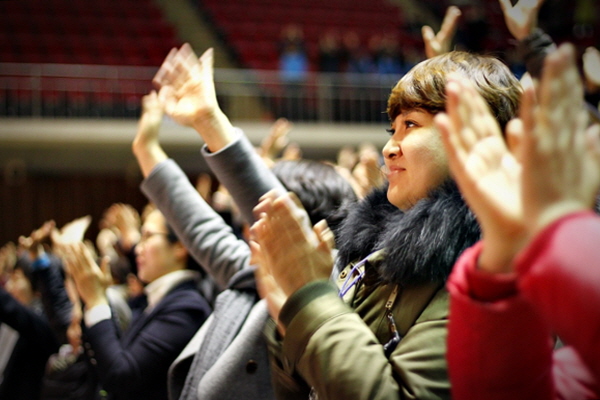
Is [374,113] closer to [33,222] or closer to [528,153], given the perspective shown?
[33,222]

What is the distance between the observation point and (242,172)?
146cm

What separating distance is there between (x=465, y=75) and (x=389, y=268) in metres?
0.32

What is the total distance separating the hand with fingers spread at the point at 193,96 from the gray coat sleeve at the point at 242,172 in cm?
3

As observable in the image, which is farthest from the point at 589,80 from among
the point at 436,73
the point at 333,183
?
the point at 436,73

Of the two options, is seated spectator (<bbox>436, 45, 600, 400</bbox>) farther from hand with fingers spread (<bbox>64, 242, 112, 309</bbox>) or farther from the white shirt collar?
the white shirt collar

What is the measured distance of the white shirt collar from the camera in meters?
2.10

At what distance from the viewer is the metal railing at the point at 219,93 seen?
6961 mm

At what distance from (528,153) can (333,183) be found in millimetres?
1155

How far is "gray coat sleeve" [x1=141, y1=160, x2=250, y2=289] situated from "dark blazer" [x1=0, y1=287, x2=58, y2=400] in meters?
1.20

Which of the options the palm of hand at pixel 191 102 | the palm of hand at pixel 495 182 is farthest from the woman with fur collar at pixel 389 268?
the palm of hand at pixel 191 102

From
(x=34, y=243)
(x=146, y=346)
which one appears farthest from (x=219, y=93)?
(x=146, y=346)

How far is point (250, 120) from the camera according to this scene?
7438 millimetres

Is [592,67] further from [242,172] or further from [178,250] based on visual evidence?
[178,250]

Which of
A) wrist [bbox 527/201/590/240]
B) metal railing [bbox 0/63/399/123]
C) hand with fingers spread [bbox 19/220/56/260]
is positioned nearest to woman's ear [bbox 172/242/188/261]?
hand with fingers spread [bbox 19/220/56/260]
